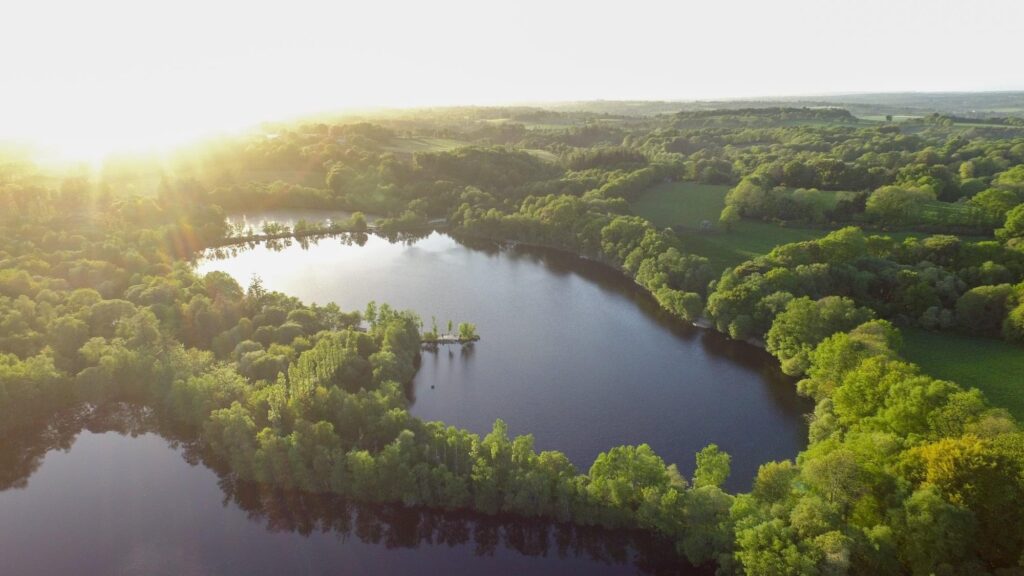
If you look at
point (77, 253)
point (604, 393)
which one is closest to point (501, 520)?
point (604, 393)

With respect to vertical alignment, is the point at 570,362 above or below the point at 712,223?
below

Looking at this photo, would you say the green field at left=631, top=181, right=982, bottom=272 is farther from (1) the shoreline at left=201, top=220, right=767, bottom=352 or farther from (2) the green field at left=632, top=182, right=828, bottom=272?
(1) the shoreline at left=201, top=220, right=767, bottom=352

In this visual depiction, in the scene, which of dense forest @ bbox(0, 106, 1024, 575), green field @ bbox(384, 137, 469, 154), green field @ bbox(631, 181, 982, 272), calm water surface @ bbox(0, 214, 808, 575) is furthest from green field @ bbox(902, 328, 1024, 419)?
green field @ bbox(384, 137, 469, 154)

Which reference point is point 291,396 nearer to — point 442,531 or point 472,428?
point 472,428

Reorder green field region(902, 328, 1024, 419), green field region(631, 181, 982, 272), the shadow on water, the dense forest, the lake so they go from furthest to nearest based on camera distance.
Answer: green field region(631, 181, 982, 272)
the lake
green field region(902, 328, 1024, 419)
the shadow on water
the dense forest

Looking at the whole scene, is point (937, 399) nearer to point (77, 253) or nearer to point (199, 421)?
point (199, 421)

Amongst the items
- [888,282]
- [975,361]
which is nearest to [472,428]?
[975,361]
